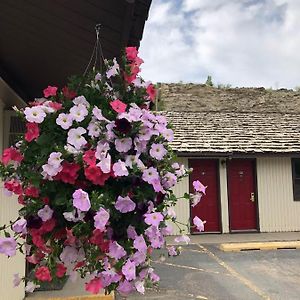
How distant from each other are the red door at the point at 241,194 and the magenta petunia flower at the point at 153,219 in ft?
42.0

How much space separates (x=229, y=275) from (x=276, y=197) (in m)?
6.98

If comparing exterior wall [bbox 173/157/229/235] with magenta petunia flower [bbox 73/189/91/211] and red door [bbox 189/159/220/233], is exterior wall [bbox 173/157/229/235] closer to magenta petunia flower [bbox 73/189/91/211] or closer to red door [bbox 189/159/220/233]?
red door [bbox 189/159/220/233]

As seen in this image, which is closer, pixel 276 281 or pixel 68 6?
pixel 68 6

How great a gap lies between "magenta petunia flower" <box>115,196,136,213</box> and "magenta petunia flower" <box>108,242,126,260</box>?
0.56 feet

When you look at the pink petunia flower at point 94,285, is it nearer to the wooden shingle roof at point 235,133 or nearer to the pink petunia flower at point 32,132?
the pink petunia flower at point 32,132

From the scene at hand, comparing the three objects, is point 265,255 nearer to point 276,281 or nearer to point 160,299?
point 276,281

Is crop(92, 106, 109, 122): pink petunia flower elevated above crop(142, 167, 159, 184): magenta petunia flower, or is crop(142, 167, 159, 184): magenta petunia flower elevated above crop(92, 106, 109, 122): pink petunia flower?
crop(92, 106, 109, 122): pink petunia flower

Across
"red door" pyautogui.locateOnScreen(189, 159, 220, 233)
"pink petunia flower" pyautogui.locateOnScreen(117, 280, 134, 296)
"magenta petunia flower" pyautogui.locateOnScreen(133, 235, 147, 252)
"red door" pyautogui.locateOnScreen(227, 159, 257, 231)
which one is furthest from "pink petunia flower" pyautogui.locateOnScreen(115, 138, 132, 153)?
"red door" pyautogui.locateOnScreen(227, 159, 257, 231)

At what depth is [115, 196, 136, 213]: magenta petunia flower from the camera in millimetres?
2006

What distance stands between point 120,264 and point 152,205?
1.09 feet

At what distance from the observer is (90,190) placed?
6.74ft

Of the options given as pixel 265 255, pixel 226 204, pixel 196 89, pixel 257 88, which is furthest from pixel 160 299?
pixel 257 88

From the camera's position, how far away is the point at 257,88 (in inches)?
790

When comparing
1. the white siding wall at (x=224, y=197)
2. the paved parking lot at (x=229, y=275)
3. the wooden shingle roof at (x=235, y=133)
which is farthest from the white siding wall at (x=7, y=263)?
the white siding wall at (x=224, y=197)
